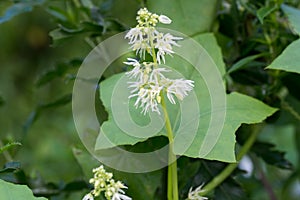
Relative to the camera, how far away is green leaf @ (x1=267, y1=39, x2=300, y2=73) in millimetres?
500

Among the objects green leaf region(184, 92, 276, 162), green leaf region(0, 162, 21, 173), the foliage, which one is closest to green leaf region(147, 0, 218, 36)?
the foliage

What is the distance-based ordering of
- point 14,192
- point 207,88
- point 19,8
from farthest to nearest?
point 19,8, point 207,88, point 14,192

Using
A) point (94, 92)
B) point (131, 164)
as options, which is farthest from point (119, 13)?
point (131, 164)

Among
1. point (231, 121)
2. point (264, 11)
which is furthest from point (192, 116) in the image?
point (264, 11)

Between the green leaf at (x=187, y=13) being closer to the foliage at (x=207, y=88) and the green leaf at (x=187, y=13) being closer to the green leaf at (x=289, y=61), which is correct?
the foliage at (x=207, y=88)

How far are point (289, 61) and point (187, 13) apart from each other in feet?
0.57

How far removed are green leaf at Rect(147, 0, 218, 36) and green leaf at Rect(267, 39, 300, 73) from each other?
15 cm

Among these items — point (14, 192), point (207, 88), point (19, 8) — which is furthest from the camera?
point (19, 8)

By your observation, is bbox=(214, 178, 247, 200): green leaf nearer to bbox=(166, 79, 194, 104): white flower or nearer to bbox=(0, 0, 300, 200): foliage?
bbox=(0, 0, 300, 200): foliage

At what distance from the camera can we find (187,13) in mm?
653

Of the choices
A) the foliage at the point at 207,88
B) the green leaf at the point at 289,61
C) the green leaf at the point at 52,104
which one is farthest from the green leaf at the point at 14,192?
the green leaf at the point at 52,104

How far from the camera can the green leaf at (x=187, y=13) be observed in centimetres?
65

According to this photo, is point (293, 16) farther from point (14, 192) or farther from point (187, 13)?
point (14, 192)

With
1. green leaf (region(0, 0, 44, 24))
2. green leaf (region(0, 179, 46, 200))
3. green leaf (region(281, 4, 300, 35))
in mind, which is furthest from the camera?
green leaf (region(0, 0, 44, 24))
